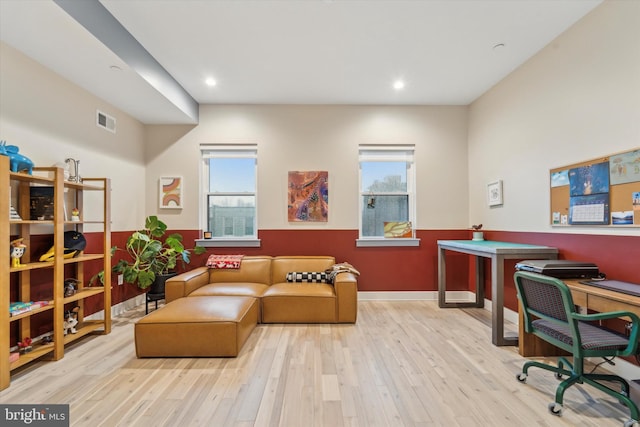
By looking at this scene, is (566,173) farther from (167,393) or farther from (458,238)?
(167,393)

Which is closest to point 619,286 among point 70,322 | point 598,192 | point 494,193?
point 598,192

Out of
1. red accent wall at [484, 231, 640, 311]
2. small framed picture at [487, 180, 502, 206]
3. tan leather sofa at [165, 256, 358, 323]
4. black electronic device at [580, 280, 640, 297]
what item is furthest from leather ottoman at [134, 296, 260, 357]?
small framed picture at [487, 180, 502, 206]

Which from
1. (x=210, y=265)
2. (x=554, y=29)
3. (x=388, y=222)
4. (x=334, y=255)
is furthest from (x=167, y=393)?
(x=554, y=29)

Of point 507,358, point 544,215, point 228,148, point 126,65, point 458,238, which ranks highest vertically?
point 126,65

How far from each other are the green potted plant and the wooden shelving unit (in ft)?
1.32

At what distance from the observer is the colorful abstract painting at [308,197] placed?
4.51 m

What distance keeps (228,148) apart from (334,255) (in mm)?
2338

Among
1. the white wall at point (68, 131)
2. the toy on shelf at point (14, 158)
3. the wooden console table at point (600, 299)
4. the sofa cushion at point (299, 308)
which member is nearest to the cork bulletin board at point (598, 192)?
the wooden console table at point (600, 299)

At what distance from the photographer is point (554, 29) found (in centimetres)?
280

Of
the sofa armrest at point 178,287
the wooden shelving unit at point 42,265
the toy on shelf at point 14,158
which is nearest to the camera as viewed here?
the wooden shelving unit at point 42,265

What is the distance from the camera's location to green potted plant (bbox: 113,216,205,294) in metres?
3.65

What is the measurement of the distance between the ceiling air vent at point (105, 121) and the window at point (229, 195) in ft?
3.90

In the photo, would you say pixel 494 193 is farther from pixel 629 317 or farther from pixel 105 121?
pixel 105 121

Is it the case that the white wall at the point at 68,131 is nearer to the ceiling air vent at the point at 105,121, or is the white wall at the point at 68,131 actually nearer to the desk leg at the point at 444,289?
the ceiling air vent at the point at 105,121
